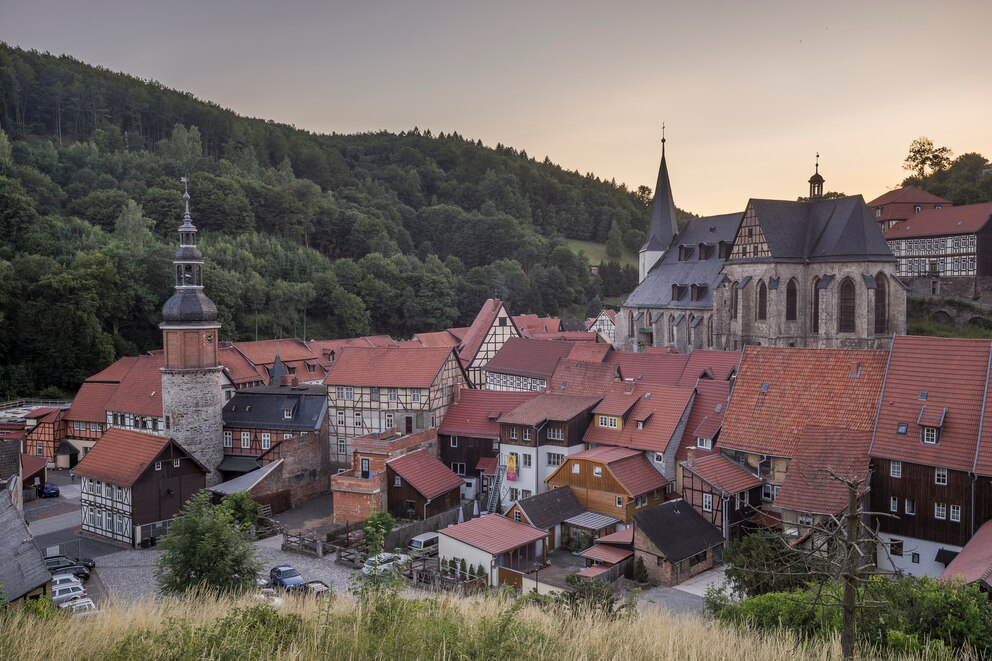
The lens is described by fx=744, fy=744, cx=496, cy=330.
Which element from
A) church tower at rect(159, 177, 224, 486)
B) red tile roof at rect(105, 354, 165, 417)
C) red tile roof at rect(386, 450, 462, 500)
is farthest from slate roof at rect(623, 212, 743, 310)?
red tile roof at rect(105, 354, 165, 417)

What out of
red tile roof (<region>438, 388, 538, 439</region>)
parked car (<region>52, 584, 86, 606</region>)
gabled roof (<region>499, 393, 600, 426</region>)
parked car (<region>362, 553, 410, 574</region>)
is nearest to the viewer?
parked car (<region>362, 553, 410, 574</region>)

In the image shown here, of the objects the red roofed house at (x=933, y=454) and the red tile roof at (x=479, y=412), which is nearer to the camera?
the red roofed house at (x=933, y=454)

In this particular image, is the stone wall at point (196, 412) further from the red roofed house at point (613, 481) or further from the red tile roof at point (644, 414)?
the red tile roof at point (644, 414)

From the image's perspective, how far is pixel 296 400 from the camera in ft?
126

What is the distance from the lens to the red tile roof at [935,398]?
73.3ft

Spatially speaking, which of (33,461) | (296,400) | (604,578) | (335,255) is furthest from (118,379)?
(335,255)

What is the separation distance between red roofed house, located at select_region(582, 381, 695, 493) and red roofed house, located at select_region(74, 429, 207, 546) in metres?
17.4

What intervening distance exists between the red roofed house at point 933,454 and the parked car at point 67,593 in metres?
23.4

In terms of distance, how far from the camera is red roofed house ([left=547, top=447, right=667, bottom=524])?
93.3 ft

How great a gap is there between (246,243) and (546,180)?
84972 millimetres

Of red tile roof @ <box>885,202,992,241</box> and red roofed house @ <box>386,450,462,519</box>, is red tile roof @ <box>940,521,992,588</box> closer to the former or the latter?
red roofed house @ <box>386,450,462,519</box>

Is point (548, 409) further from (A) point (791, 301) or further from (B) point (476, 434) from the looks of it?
(A) point (791, 301)

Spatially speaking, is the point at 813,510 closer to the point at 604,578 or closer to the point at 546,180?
the point at 604,578

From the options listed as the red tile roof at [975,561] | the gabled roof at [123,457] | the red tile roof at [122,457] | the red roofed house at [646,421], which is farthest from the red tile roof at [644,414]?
the red tile roof at [122,457]
